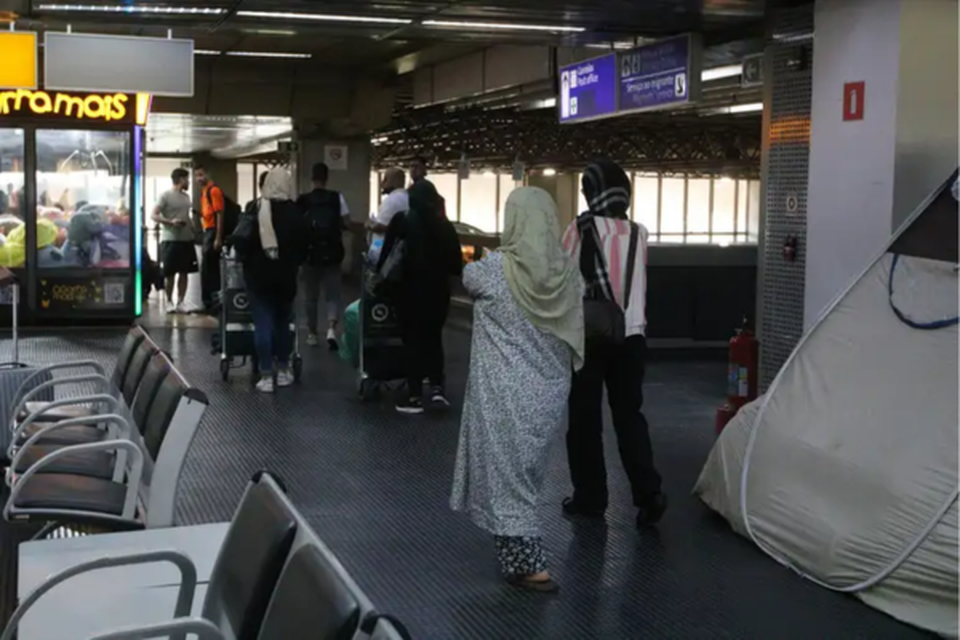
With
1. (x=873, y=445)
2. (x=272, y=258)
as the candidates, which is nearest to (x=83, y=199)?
(x=272, y=258)

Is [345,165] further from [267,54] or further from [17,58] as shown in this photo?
[17,58]

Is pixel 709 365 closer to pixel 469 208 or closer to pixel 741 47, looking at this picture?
pixel 741 47

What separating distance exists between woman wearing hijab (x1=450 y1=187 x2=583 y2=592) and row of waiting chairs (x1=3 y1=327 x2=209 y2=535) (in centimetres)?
102

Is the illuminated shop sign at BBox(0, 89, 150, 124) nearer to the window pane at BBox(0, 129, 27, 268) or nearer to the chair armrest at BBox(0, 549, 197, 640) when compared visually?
the window pane at BBox(0, 129, 27, 268)

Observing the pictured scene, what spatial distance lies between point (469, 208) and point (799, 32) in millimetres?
34808

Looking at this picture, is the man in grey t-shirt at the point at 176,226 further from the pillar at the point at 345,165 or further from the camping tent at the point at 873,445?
the camping tent at the point at 873,445

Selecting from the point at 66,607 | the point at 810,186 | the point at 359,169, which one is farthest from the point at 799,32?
the point at 359,169

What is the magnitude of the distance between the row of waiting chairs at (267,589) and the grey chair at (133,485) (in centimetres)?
108

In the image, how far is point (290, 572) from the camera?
2.33 meters

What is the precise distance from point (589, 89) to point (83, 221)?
5.43 m

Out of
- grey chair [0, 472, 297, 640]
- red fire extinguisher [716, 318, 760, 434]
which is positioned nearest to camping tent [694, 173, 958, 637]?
red fire extinguisher [716, 318, 760, 434]

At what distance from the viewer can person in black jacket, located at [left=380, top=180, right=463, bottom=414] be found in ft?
25.4

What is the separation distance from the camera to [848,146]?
6.41 metres

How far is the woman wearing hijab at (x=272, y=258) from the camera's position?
27.4 ft
